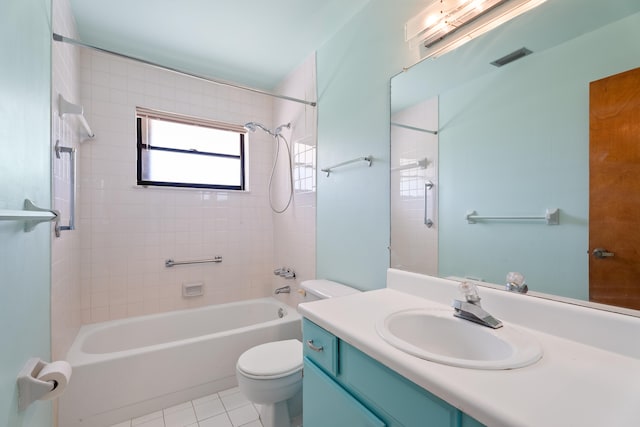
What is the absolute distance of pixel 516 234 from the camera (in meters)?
1.08

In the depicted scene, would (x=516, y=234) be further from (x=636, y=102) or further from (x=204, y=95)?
(x=204, y=95)

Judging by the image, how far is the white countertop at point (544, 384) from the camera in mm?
542

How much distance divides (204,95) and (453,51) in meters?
2.15

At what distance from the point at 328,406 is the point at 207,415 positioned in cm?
119

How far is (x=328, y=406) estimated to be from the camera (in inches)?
40.7

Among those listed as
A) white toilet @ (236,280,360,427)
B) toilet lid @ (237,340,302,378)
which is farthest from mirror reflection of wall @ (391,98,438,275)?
toilet lid @ (237,340,302,378)

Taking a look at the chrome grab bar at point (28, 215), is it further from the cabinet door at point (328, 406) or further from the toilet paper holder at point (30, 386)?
the cabinet door at point (328, 406)

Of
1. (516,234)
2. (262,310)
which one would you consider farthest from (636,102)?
(262,310)

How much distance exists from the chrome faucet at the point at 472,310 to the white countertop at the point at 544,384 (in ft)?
0.42

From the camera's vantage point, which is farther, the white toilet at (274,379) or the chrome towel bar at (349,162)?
the chrome towel bar at (349,162)

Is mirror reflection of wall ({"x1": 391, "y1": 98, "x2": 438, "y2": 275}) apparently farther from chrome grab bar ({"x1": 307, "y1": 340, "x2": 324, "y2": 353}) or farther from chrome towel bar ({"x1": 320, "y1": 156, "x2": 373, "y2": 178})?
chrome grab bar ({"x1": 307, "y1": 340, "x2": 324, "y2": 353})

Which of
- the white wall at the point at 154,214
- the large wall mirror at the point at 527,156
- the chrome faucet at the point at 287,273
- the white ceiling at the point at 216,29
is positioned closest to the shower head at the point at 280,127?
the white wall at the point at 154,214

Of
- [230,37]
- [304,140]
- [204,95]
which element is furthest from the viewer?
[204,95]

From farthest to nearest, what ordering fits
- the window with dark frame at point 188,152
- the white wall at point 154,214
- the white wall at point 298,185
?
the window with dark frame at point 188,152 → the white wall at point 298,185 → the white wall at point 154,214
